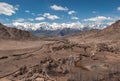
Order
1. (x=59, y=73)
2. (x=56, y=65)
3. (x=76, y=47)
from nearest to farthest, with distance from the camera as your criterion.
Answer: (x=59, y=73), (x=56, y=65), (x=76, y=47)

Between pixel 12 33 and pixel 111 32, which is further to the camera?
pixel 12 33

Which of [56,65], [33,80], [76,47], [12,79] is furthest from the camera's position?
[76,47]

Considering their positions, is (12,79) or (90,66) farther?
(90,66)

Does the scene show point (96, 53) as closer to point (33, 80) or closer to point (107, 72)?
point (107, 72)

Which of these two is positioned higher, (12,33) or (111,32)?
(12,33)

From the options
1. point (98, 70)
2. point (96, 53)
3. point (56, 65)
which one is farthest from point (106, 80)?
point (96, 53)

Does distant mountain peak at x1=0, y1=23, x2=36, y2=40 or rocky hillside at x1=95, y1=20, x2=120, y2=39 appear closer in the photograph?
rocky hillside at x1=95, y1=20, x2=120, y2=39

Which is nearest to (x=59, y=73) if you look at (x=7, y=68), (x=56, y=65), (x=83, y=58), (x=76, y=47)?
(x=56, y=65)

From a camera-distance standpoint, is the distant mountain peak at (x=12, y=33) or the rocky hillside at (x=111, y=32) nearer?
the rocky hillside at (x=111, y=32)

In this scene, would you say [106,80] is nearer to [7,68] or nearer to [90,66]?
[90,66]
